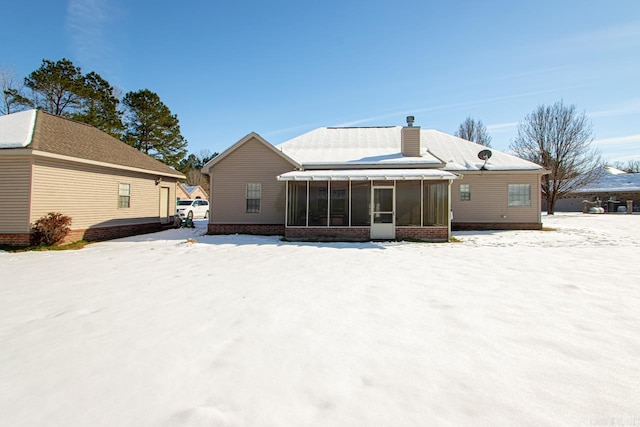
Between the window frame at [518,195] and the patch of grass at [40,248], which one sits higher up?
the window frame at [518,195]

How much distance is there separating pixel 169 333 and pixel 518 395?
3564 millimetres

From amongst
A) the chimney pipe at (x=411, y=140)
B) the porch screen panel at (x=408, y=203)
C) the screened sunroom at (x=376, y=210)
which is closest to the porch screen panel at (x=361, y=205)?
the screened sunroom at (x=376, y=210)

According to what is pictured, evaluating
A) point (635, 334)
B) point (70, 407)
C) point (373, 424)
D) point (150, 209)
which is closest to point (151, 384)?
point (70, 407)

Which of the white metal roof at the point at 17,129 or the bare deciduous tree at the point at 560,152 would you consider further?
the bare deciduous tree at the point at 560,152

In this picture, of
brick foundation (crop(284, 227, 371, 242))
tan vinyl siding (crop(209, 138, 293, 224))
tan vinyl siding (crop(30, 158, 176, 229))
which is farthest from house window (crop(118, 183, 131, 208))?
brick foundation (crop(284, 227, 371, 242))

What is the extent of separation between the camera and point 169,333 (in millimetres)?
3689

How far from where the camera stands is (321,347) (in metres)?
3.34

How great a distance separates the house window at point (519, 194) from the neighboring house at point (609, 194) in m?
21.5

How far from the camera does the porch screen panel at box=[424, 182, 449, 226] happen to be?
12648mm

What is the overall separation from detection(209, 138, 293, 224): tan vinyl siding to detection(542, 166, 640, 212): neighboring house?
107 ft

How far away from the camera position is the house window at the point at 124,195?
14.0 meters

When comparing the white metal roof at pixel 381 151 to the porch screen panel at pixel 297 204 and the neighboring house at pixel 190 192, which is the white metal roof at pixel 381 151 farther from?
the neighboring house at pixel 190 192

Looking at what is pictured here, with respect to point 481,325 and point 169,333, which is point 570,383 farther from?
point 169,333

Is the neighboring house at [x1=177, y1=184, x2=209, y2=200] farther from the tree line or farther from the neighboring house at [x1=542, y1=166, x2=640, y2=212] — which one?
the neighboring house at [x1=542, y1=166, x2=640, y2=212]
